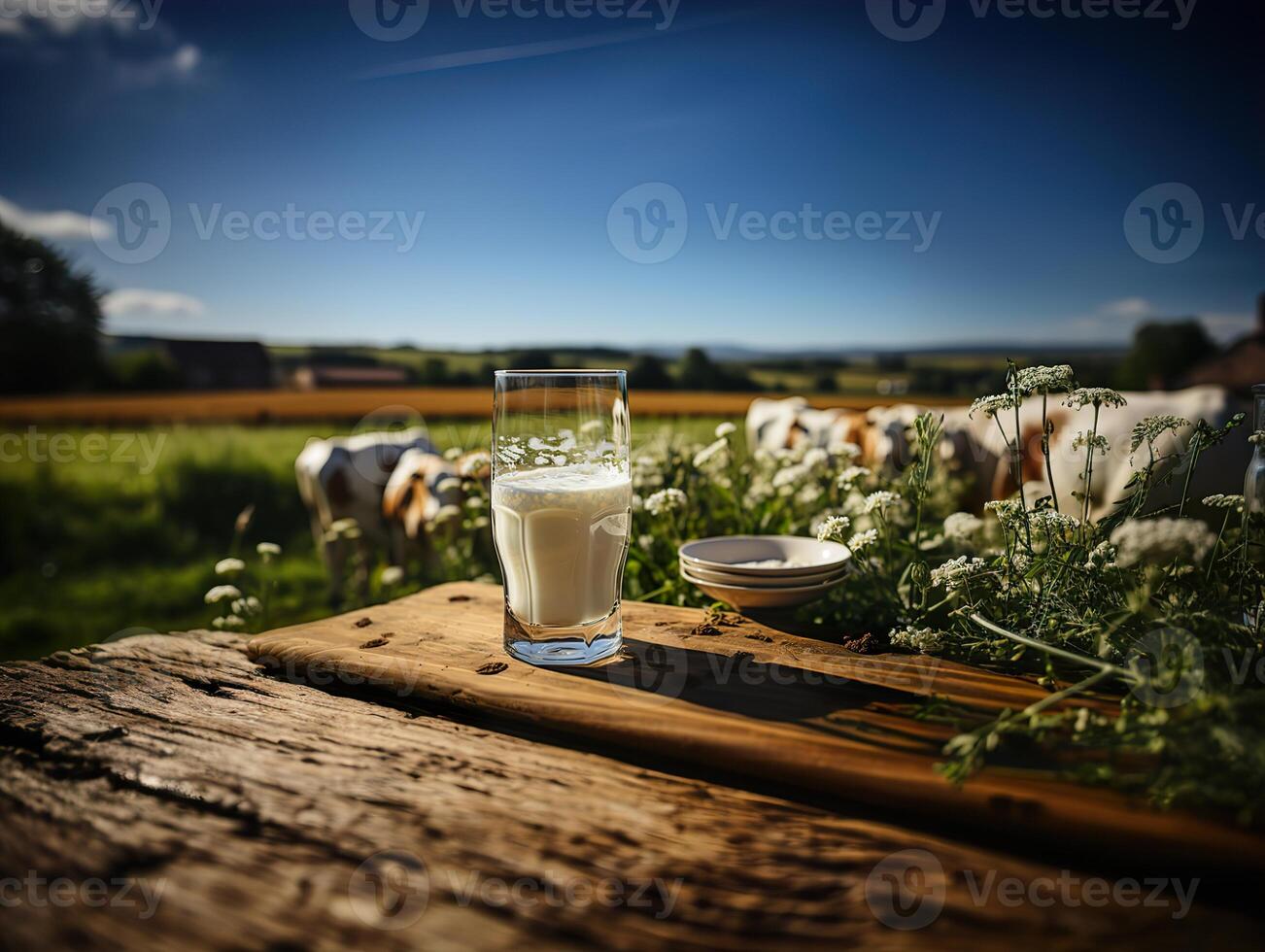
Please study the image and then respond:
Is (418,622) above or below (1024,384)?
below

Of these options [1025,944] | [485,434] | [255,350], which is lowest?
[1025,944]

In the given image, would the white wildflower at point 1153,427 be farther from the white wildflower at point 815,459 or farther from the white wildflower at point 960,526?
the white wildflower at point 815,459

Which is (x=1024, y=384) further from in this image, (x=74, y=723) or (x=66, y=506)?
(x=66, y=506)

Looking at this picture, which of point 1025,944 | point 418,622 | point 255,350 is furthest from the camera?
point 255,350

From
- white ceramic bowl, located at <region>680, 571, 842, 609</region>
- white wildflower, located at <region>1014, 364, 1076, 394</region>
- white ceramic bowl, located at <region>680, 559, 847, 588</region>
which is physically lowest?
white ceramic bowl, located at <region>680, 571, 842, 609</region>

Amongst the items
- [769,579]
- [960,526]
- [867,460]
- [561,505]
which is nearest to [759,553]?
[769,579]

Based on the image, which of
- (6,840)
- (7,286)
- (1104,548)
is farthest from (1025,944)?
(7,286)

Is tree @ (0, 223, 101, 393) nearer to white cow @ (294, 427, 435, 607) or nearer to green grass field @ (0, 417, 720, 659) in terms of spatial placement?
green grass field @ (0, 417, 720, 659)

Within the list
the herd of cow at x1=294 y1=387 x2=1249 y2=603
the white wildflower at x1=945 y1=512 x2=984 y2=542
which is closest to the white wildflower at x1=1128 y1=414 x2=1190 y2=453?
the white wildflower at x1=945 y1=512 x2=984 y2=542
